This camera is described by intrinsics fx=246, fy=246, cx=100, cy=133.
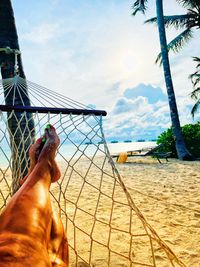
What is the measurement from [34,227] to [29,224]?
0.06ft

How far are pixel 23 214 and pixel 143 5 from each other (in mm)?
8693

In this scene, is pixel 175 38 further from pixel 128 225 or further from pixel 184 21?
pixel 128 225

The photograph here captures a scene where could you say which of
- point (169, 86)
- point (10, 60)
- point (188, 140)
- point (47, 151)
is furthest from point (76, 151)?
point (188, 140)

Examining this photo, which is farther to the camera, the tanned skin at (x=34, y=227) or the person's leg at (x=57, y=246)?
the person's leg at (x=57, y=246)

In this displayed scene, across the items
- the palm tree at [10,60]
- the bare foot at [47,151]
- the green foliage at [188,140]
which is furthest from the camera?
the green foliage at [188,140]

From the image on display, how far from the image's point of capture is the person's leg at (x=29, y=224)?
0.63 metres

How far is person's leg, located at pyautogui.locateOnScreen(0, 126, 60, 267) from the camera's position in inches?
25.0

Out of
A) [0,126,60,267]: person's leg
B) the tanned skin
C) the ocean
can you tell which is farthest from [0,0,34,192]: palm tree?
[0,126,60,267]: person's leg

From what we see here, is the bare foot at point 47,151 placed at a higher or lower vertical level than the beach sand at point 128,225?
higher

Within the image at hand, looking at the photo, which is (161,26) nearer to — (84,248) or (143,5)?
(143,5)

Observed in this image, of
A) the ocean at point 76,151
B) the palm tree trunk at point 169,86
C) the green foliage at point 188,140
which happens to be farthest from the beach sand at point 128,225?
the green foliage at point 188,140

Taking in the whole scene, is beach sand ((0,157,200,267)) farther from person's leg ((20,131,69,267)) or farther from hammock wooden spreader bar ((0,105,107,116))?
hammock wooden spreader bar ((0,105,107,116))

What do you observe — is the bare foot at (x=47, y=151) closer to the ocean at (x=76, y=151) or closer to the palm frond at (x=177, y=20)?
the ocean at (x=76, y=151)

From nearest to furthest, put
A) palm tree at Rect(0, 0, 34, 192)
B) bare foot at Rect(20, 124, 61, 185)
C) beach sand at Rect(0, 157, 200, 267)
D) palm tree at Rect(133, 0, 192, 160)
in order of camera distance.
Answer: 1. bare foot at Rect(20, 124, 61, 185)
2. beach sand at Rect(0, 157, 200, 267)
3. palm tree at Rect(0, 0, 34, 192)
4. palm tree at Rect(133, 0, 192, 160)
